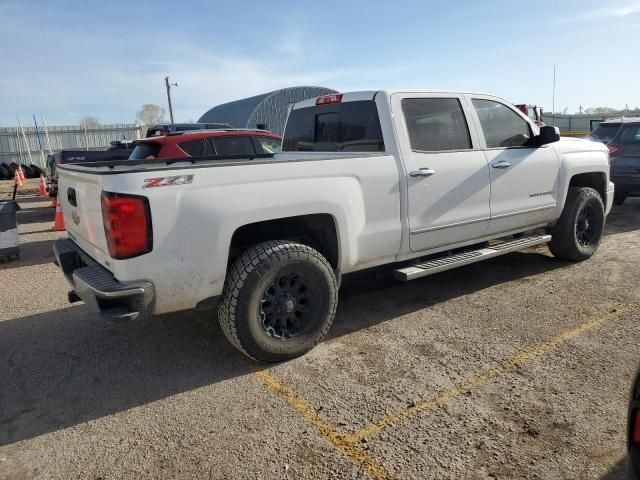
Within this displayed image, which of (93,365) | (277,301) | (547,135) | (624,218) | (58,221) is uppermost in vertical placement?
(547,135)

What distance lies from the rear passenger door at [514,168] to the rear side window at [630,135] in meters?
4.66

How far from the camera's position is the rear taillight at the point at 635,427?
1.73 m

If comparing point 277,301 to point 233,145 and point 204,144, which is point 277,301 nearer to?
point 204,144

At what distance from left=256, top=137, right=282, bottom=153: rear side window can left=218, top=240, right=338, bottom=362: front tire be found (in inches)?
219

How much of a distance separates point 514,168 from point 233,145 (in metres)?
5.12

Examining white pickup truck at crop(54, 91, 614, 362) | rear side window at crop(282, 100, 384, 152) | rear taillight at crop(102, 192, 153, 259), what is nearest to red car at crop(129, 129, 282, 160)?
rear side window at crop(282, 100, 384, 152)

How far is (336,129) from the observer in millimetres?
4551

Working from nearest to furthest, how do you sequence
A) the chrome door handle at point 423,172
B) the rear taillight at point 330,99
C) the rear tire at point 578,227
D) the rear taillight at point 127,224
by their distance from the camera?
the rear taillight at point 127,224 < the chrome door handle at point 423,172 < the rear taillight at point 330,99 < the rear tire at point 578,227

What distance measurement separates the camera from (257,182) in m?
3.21

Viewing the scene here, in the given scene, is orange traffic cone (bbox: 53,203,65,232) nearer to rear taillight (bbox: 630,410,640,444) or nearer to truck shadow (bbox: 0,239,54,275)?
truck shadow (bbox: 0,239,54,275)

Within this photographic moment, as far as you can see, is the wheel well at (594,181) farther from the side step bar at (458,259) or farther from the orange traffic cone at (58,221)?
the orange traffic cone at (58,221)

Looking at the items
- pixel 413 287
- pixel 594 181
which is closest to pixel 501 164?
pixel 413 287

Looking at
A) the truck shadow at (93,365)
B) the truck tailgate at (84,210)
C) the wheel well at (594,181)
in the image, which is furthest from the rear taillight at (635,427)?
the wheel well at (594,181)

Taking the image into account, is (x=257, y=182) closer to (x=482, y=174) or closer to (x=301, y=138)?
(x=301, y=138)
